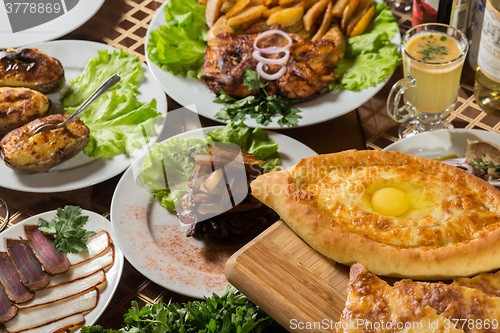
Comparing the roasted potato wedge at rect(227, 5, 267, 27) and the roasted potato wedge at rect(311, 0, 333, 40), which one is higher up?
the roasted potato wedge at rect(227, 5, 267, 27)

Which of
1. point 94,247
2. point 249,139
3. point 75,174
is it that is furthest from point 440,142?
point 75,174

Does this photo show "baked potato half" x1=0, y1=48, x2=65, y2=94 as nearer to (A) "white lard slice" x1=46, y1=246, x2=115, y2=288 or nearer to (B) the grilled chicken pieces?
(B) the grilled chicken pieces

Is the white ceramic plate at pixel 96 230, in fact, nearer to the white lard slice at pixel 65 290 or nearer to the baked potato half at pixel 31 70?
the white lard slice at pixel 65 290

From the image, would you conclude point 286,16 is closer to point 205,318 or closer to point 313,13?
point 313,13

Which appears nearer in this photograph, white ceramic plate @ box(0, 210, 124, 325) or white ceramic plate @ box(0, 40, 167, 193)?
white ceramic plate @ box(0, 210, 124, 325)

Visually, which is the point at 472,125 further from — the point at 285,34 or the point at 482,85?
the point at 285,34

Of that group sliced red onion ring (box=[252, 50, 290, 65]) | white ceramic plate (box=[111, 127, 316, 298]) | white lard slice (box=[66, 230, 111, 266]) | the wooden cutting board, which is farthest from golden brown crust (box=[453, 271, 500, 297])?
sliced red onion ring (box=[252, 50, 290, 65])
